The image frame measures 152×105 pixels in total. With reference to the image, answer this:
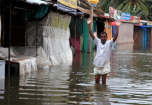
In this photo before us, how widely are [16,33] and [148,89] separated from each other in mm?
6973

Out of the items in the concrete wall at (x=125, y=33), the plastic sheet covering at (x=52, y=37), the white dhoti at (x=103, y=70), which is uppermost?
the concrete wall at (x=125, y=33)

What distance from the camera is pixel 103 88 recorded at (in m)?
8.09

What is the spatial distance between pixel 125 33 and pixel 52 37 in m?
28.7

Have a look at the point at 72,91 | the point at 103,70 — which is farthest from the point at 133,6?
the point at 72,91

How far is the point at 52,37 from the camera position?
45.4 ft

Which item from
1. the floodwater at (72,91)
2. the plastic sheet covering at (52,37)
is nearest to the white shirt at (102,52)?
the floodwater at (72,91)

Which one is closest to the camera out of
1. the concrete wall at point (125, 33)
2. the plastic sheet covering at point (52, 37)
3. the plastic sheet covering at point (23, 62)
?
the plastic sheet covering at point (23, 62)

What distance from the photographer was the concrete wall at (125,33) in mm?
39000

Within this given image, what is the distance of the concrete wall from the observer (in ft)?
128

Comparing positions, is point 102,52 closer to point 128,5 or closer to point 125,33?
point 125,33

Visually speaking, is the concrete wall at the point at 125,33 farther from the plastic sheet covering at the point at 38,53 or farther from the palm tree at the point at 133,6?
the plastic sheet covering at the point at 38,53

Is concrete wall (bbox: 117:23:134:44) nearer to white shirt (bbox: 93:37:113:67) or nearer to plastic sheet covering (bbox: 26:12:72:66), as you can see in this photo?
plastic sheet covering (bbox: 26:12:72:66)

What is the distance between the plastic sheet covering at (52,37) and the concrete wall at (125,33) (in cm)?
2344

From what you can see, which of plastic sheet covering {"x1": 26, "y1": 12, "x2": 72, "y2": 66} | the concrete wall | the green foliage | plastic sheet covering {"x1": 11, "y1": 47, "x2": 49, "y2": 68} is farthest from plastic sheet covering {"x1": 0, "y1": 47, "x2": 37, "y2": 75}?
the green foliage
